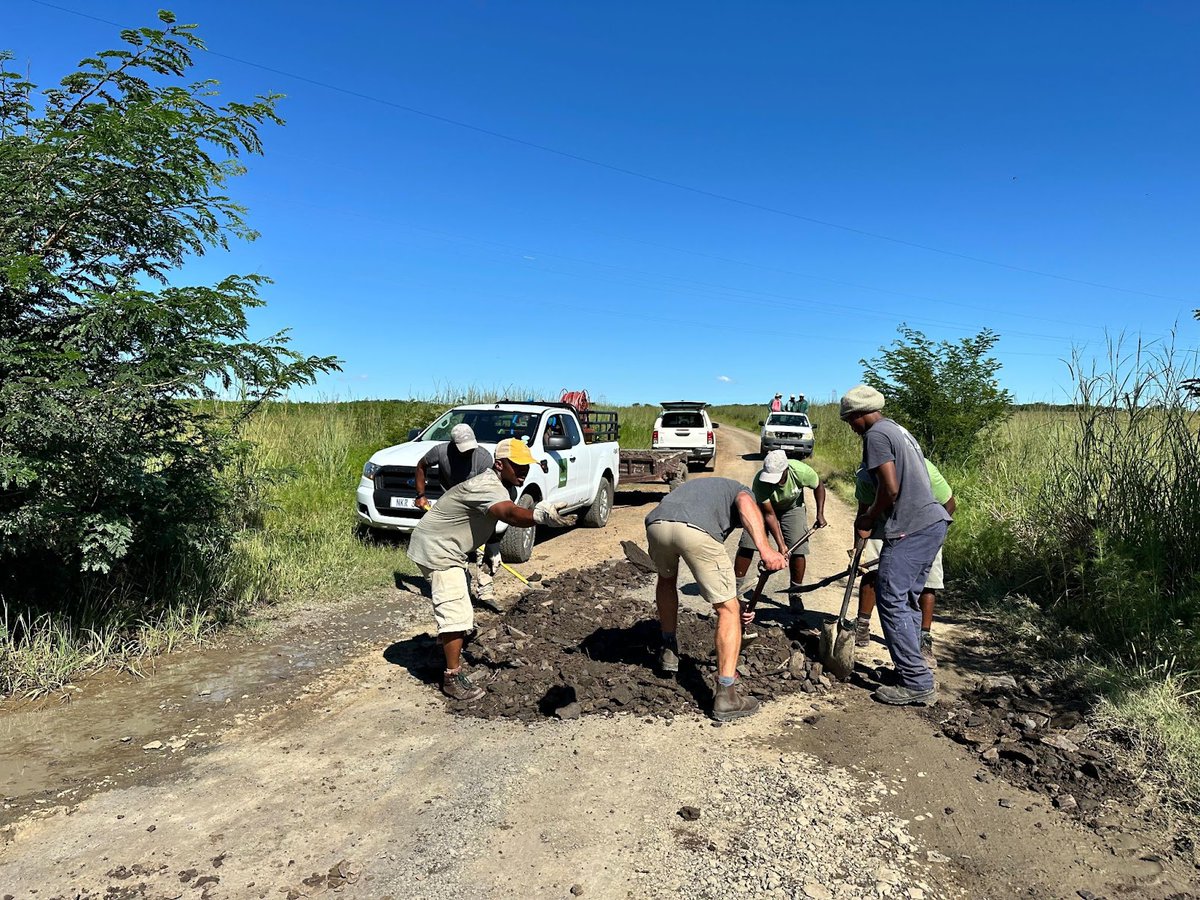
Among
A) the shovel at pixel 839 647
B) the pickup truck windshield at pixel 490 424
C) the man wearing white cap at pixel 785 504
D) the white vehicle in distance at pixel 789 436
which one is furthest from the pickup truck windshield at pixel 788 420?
the shovel at pixel 839 647

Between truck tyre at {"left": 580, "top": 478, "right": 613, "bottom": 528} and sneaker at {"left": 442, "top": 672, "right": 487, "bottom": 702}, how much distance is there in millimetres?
6592

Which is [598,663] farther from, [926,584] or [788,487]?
[926,584]

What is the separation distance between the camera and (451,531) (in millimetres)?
4992

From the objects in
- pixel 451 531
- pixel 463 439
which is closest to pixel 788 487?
pixel 463 439

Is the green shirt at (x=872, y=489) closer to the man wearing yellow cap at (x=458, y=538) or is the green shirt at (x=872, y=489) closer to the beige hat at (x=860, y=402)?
the beige hat at (x=860, y=402)

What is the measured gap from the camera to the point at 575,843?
319 centimetres

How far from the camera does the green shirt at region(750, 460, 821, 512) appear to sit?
21.2 feet

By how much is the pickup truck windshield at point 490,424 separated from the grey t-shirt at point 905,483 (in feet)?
18.3

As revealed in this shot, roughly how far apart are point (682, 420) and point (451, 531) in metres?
16.6

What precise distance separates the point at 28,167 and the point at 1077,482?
888 centimetres

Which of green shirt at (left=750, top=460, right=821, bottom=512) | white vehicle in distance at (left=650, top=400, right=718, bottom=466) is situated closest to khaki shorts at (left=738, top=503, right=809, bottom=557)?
green shirt at (left=750, top=460, right=821, bottom=512)

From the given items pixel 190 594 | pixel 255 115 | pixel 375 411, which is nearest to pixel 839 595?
pixel 190 594

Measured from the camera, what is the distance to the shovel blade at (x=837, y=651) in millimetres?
5156

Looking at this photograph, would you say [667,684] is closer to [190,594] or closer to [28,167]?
[190,594]
